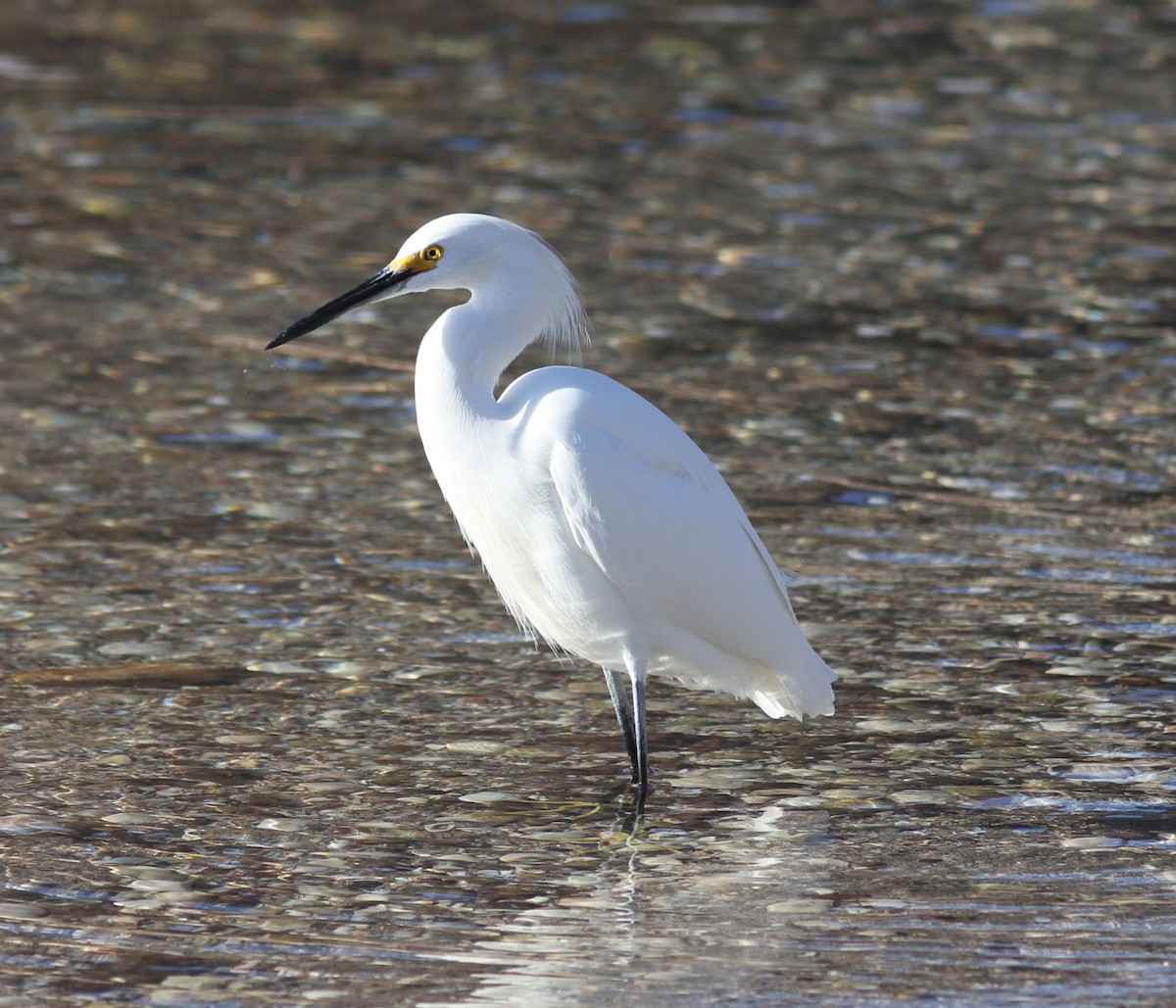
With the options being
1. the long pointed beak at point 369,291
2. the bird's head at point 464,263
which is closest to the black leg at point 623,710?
the bird's head at point 464,263

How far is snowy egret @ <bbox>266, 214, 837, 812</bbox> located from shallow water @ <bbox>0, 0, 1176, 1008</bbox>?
41 cm

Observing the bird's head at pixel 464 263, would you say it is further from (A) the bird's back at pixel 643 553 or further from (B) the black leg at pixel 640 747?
(B) the black leg at pixel 640 747

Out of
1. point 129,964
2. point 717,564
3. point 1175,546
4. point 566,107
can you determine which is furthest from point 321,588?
point 566,107

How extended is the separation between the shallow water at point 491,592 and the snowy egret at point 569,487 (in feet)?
1.35

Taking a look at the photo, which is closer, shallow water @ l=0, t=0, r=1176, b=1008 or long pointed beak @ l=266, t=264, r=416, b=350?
shallow water @ l=0, t=0, r=1176, b=1008

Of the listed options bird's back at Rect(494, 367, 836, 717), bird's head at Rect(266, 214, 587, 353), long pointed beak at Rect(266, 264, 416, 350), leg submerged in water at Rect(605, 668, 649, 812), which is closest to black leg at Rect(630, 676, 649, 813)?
leg submerged in water at Rect(605, 668, 649, 812)

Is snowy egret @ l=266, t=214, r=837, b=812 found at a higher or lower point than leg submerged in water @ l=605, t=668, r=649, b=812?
higher

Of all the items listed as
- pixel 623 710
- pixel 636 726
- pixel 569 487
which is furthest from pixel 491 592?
pixel 569 487

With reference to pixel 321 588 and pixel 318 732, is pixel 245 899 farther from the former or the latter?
pixel 321 588

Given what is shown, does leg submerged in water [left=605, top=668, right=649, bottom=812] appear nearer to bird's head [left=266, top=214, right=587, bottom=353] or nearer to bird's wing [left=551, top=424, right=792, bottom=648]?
bird's wing [left=551, top=424, right=792, bottom=648]

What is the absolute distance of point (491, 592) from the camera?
5.96 m

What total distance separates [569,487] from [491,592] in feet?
5.60

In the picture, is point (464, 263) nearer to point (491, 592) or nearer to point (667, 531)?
point (667, 531)

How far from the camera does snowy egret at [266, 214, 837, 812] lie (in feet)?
14.2
